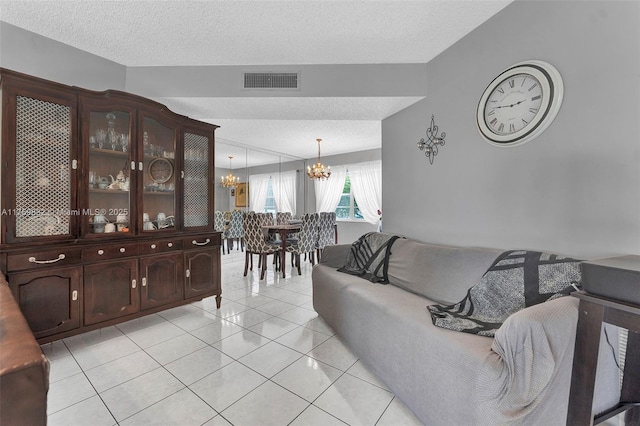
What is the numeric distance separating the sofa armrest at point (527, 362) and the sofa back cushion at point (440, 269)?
71 cm

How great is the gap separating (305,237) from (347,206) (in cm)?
229

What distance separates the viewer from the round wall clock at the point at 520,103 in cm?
158

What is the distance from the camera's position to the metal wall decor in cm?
240

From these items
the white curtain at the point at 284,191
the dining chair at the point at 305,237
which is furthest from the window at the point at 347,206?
the dining chair at the point at 305,237

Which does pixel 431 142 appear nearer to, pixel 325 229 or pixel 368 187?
pixel 325 229

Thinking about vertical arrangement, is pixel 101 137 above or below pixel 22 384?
above

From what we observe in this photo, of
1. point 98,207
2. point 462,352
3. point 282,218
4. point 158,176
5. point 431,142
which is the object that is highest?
point 431,142

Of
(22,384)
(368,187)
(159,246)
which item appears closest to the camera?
(22,384)

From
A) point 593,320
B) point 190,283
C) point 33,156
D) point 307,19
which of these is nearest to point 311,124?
point 307,19

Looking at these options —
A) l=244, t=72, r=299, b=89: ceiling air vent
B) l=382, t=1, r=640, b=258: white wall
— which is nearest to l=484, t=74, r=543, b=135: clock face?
l=382, t=1, r=640, b=258: white wall

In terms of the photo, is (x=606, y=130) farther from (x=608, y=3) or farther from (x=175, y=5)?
(x=175, y=5)

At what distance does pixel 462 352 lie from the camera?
1166mm

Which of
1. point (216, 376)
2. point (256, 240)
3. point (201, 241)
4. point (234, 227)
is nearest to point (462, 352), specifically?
point (216, 376)

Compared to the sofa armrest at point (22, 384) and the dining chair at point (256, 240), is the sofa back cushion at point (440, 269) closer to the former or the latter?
the sofa armrest at point (22, 384)
